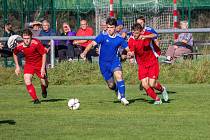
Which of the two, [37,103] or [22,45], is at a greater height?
[22,45]

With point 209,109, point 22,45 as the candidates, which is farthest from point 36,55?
point 209,109

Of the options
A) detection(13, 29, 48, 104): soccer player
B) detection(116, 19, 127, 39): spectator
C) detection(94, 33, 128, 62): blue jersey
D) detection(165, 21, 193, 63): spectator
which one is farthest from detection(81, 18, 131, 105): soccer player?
detection(165, 21, 193, 63): spectator

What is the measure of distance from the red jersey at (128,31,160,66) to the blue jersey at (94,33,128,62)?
0.56ft

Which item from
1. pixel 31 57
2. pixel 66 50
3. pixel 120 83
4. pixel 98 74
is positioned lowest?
pixel 98 74

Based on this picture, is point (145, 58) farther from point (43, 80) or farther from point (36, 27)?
point (36, 27)

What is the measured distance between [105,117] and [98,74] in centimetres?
844

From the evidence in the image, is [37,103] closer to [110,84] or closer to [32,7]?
[110,84]

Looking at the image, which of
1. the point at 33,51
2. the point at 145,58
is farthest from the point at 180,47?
the point at 33,51

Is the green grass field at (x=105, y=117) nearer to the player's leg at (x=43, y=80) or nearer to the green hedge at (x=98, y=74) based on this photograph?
the player's leg at (x=43, y=80)

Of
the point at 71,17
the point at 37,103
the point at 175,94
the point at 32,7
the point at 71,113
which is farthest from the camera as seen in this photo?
the point at 71,17

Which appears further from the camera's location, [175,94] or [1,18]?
[1,18]

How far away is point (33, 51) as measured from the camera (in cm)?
1695

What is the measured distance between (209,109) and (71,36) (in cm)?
888

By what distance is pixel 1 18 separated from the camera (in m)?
28.8
